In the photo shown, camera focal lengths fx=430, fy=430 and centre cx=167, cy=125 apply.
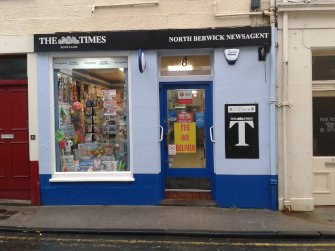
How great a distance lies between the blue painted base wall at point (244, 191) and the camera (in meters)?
8.30

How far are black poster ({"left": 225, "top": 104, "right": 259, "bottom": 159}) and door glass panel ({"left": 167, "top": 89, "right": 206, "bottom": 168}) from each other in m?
0.62

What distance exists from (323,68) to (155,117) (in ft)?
11.4

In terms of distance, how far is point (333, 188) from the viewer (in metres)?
8.41

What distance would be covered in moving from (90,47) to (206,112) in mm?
2666

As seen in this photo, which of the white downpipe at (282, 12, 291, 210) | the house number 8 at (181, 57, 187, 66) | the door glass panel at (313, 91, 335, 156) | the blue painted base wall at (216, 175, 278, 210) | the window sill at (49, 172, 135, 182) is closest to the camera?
the white downpipe at (282, 12, 291, 210)

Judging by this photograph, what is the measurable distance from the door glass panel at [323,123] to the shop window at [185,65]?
224cm

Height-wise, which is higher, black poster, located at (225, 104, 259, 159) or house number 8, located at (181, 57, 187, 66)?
house number 8, located at (181, 57, 187, 66)

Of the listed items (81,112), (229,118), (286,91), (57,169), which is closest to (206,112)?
(229,118)

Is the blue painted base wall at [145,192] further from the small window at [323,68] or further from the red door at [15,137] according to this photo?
the small window at [323,68]

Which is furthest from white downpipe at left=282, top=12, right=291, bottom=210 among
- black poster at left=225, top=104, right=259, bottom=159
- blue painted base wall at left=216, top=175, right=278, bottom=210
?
black poster at left=225, top=104, right=259, bottom=159

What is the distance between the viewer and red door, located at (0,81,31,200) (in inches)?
351

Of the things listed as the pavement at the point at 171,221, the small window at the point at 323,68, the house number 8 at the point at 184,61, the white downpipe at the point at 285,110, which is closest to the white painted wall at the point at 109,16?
the white downpipe at the point at 285,110

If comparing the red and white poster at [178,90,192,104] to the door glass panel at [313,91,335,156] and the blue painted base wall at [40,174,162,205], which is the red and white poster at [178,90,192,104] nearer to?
the blue painted base wall at [40,174,162,205]

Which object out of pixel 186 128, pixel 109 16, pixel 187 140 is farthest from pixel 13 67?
pixel 187 140
